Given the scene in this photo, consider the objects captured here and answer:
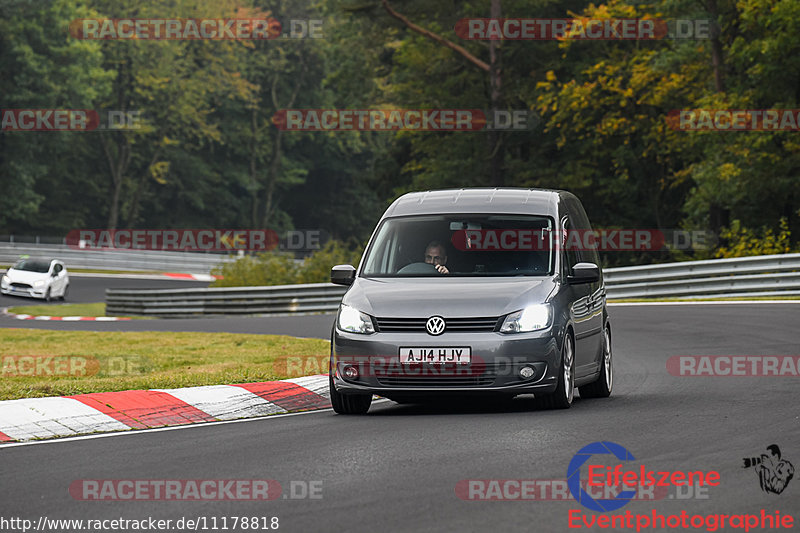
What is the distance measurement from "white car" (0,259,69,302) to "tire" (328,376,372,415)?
34.2m

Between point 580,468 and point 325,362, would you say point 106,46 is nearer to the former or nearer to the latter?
point 325,362

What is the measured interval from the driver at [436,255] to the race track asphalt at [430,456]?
1.29 m

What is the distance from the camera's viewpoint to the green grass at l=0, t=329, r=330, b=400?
1301 centimetres

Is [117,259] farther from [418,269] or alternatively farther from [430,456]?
[430,456]

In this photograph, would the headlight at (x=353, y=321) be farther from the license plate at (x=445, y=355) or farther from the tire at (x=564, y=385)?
the tire at (x=564, y=385)

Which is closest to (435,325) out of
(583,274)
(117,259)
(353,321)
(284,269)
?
(353,321)

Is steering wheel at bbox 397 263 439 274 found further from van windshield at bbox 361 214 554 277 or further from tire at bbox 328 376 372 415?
tire at bbox 328 376 372 415

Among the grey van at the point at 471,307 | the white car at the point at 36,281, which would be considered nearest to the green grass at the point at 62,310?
the white car at the point at 36,281

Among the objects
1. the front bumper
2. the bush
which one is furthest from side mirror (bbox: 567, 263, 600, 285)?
the bush

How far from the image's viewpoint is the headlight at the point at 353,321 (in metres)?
10.9

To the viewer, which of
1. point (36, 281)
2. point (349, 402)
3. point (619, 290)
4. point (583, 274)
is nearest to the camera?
point (349, 402)

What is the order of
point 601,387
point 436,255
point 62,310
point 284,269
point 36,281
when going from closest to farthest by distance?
point 436,255 → point 601,387 → point 284,269 → point 62,310 → point 36,281

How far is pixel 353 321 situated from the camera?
36.2 ft

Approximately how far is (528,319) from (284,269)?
24646 millimetres
